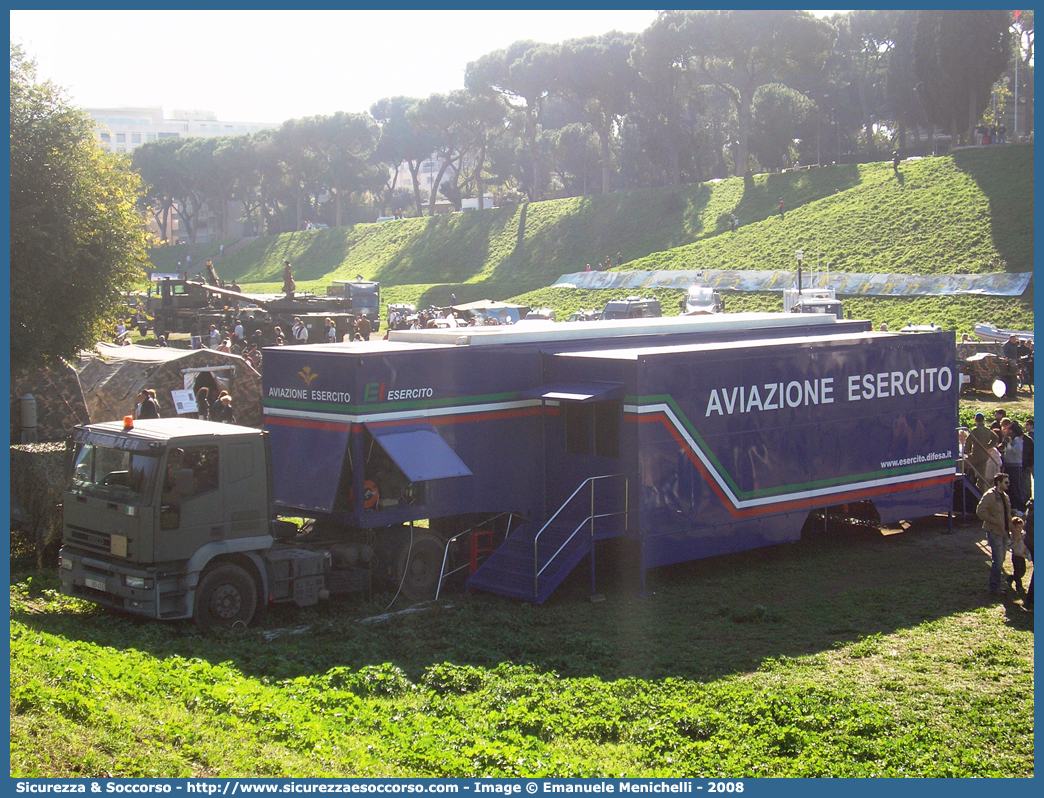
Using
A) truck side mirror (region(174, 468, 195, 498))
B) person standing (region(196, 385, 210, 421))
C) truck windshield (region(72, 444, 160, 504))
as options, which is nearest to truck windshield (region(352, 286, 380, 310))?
person standing (region(196, 385, 210, 421))

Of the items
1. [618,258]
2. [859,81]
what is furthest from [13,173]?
[859,81]

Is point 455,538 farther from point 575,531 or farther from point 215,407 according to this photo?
point 215,407

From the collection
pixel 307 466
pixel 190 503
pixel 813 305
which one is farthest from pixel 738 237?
pixel 190 503

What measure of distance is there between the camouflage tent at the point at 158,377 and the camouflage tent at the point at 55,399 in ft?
3.55

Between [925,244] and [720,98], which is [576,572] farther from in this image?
[720,98]

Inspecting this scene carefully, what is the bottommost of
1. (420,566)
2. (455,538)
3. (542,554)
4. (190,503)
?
(420,566)

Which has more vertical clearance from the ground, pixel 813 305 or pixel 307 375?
pixel 813 305

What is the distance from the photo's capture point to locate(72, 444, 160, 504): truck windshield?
36.4ft

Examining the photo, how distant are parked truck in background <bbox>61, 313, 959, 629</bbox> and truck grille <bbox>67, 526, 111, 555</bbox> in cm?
3

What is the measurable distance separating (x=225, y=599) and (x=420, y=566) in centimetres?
286

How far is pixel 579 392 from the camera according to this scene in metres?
13.6

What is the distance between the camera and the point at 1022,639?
11.3 meters

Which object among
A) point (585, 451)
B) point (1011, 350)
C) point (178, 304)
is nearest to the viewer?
point (585, 451)

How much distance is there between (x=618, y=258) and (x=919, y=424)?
4904 centimetres
